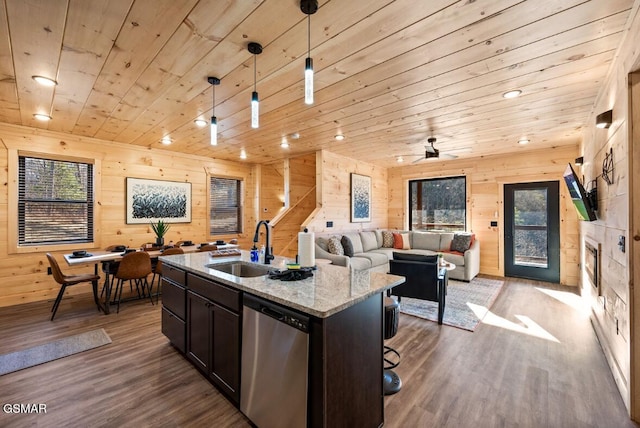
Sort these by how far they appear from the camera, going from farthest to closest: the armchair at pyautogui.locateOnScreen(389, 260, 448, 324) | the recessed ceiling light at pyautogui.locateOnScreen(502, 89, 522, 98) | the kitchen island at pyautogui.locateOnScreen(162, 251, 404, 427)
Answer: the armchair at pyautogui.locateOnScreen(389, 260, 448, 324), the recessed ceiling light at pyautogui.locateOnScreen(502, 89, 522, 98), the kitchen island at pyautogui.locateOnScreen(162, 251, 404, 427)

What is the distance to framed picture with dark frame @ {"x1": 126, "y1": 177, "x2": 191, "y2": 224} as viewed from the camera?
499 centimetres

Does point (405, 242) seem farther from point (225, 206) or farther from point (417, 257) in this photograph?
point (225, 206)

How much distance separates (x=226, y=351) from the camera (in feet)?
6.47

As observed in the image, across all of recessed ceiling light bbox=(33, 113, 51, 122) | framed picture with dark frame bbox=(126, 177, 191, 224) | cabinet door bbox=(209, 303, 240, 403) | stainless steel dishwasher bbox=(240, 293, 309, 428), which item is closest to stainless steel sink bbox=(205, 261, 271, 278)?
A: cabinet door bbox=(209, 303, 240, 403)

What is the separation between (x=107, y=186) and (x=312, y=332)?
4957 mm

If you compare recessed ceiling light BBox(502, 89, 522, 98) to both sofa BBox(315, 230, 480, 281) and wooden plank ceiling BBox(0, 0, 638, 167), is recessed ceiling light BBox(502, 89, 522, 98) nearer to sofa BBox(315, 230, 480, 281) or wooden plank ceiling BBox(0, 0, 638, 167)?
wooden plank ceiling BBox(0, 0, 638, 167)

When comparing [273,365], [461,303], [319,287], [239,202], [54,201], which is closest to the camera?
[273,365]

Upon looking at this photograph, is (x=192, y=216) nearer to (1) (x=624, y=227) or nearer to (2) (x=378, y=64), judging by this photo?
(2) (x=378, y=64)

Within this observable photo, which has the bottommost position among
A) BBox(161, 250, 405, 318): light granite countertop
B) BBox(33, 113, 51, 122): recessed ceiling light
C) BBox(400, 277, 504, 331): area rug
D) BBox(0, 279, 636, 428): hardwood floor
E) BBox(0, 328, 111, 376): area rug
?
BBox(0, 279, 636, 428): hardwood floor

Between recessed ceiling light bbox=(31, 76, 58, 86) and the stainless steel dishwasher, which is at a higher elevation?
recessed ceiling light bbox=(31, 76, 58, 86)

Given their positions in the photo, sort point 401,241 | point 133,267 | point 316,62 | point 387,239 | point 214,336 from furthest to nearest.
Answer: point 387,239, point 401,241, point 133,267, point 316,62, point 214,336

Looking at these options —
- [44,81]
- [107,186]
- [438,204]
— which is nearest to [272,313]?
[44,81]

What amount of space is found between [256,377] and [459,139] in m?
4.48

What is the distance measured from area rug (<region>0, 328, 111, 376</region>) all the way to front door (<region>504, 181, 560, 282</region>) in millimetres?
6678
